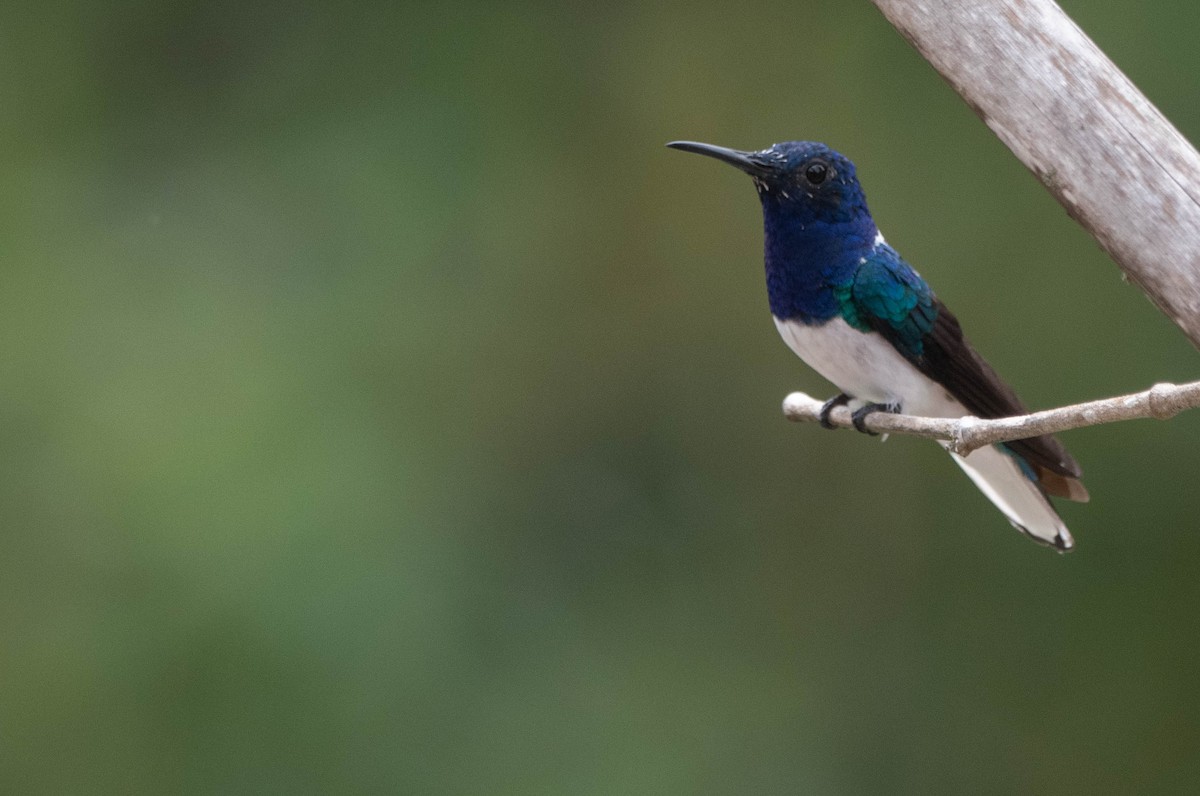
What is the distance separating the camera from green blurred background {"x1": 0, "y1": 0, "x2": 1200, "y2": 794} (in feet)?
13.4

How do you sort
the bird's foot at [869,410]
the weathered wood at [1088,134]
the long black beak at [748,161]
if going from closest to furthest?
the weathered wood at [1088,134], the long black beak at [748,161], the bird's foot at [869,410]

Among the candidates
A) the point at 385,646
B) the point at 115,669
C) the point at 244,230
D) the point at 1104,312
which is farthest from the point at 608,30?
the point at 115,669

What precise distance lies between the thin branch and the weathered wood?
7.9 inches

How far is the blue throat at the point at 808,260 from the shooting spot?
227 centimetres

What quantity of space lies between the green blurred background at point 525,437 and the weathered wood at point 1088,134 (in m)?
2.39

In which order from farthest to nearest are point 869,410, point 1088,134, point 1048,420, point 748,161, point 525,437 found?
point 525,437, point 869,410, point 748,161, point 1088,134, point 1048,420

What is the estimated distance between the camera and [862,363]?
7.50 feet

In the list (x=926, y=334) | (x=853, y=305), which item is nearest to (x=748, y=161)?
(x=853, y=305)

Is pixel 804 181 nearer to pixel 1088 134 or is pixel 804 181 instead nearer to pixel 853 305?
pixel 853 305

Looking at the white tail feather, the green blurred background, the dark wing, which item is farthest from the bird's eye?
the green blurred background

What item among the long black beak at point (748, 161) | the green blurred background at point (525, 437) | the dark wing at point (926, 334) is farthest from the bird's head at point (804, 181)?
the green blurred background at point (525, 437)

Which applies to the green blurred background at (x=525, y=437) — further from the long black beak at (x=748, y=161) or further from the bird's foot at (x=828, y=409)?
the long black beak at (x=748, y=161)

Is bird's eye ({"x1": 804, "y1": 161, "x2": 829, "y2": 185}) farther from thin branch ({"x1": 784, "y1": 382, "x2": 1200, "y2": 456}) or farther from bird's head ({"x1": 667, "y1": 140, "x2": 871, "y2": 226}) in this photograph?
thin branch ({"x1": 784, "y1": 382, "x2": 1200, "y2": 456})

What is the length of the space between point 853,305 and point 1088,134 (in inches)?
22.4
